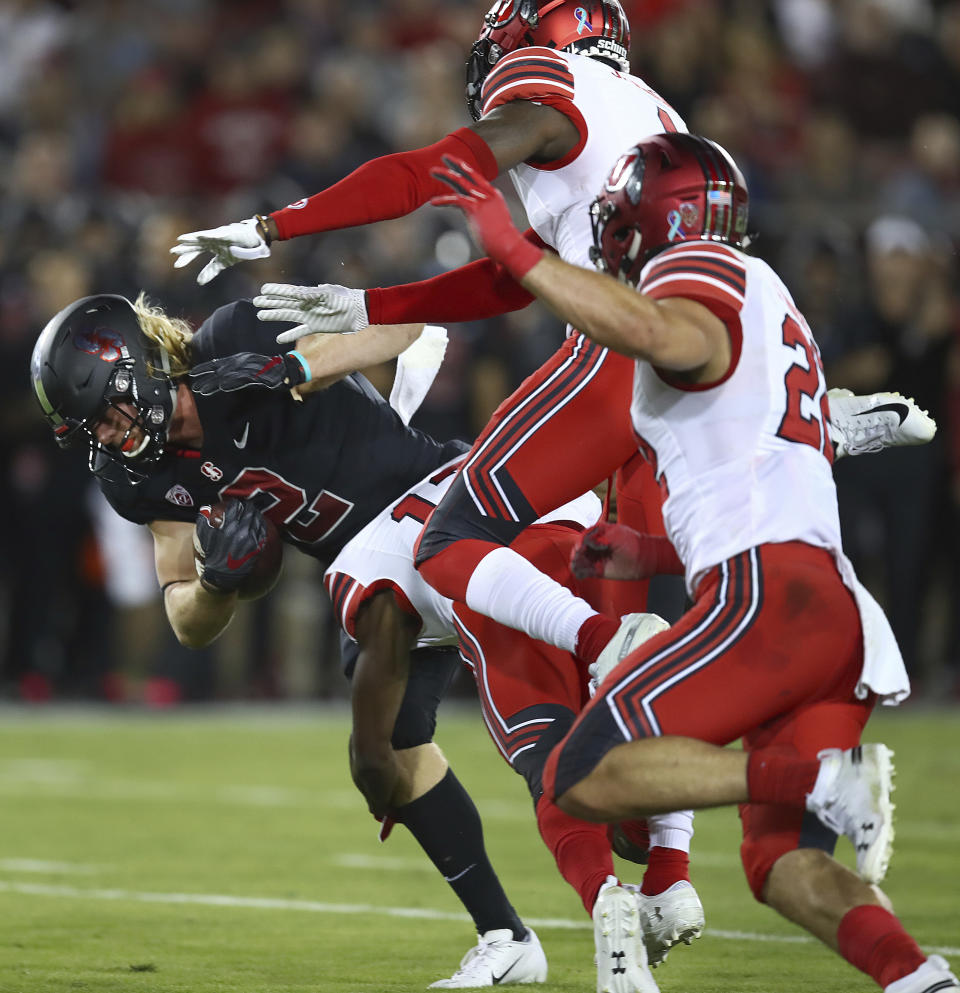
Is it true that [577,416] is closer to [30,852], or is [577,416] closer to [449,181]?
[449,181]

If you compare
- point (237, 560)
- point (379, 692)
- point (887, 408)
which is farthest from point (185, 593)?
point (887, 408)

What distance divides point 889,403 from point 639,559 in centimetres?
89

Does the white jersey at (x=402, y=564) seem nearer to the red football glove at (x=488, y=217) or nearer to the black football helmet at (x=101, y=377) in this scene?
the black football helmet at (x=101, y=377)

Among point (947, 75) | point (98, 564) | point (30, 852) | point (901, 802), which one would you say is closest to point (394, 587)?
point (30, 852)

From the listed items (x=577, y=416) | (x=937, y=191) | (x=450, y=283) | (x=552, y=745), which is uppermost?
(x=937, y=191)

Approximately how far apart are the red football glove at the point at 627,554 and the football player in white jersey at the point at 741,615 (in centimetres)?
33

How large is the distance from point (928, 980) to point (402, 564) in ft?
6.77

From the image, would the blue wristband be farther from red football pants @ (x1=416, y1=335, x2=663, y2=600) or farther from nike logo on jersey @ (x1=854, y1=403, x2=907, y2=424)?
nike logo on jersey @ (x1=854, y1=403, x2=907, y2=424)

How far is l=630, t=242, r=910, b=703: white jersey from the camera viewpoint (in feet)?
12.5

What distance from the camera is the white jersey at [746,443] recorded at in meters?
3.80

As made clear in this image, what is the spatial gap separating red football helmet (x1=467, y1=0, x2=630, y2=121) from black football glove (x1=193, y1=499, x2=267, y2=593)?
135 centimetres

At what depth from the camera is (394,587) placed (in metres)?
5.08

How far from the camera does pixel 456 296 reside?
501 cm

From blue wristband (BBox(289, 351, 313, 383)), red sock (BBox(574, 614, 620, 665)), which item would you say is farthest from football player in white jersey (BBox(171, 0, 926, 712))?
blue wristband (BBox(289, 351, 313, 383))
